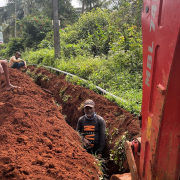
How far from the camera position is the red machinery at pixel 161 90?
1322mm

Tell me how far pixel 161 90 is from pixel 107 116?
3.96 m

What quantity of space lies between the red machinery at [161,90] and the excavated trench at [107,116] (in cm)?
182

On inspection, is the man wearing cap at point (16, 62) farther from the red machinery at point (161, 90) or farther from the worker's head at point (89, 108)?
the red machinery at point (161, 90)

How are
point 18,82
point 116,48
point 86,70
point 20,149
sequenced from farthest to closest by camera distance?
point 116,48, point 86,70, point 18,82, point 20,149

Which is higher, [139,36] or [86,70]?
[139,36]

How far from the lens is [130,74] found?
8125 mm

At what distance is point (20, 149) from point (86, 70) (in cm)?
650

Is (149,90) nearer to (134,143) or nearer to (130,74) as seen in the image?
(134,143)

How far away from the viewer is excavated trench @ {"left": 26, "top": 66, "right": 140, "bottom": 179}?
4113 mm

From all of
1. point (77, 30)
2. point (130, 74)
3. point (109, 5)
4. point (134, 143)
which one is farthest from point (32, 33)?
point (134, 143)

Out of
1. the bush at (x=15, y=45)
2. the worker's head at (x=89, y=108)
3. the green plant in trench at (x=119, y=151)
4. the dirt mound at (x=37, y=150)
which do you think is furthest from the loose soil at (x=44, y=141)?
the bush at (x=15, y=45)

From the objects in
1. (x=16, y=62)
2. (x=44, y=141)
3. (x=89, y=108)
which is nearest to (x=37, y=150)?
(x=44, y=141)

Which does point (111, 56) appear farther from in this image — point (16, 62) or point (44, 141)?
point (44, 141)

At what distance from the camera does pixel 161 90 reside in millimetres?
1428
